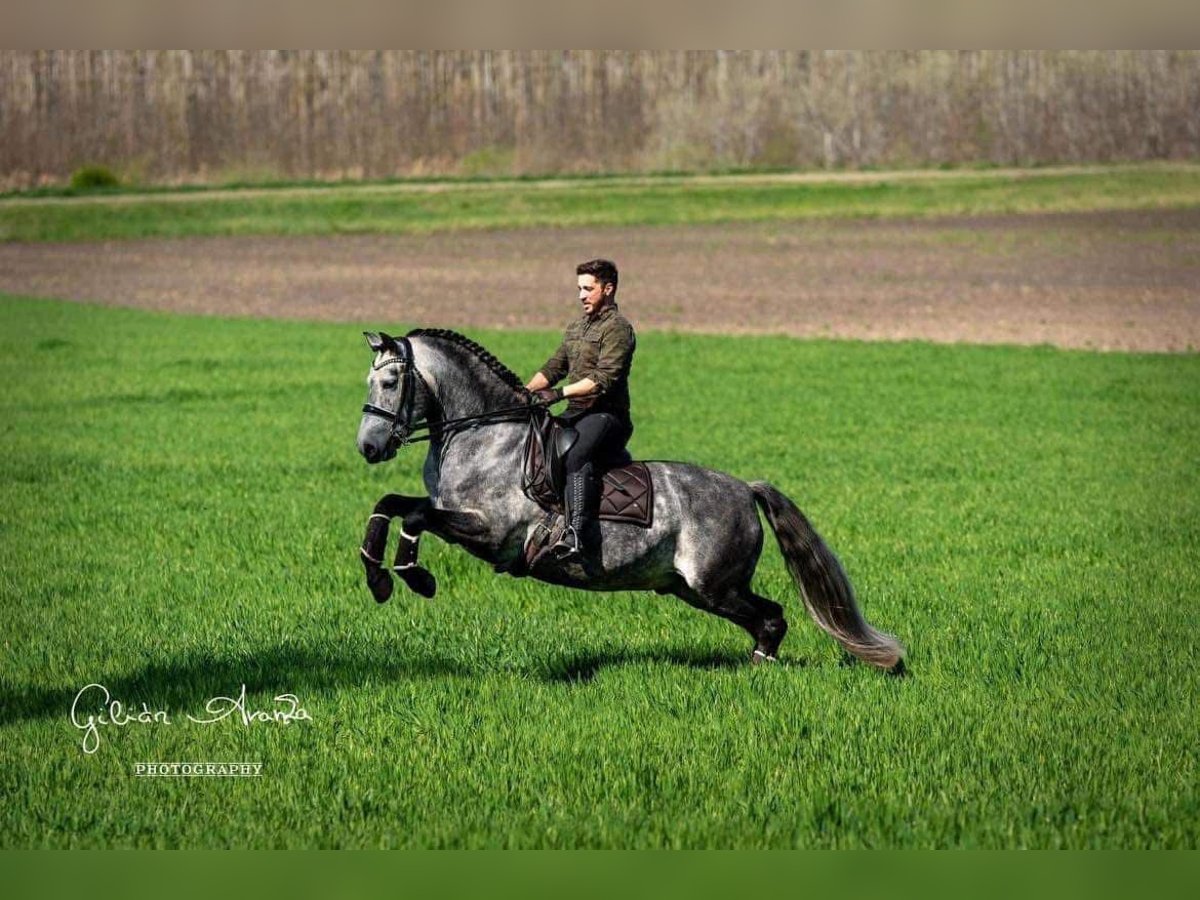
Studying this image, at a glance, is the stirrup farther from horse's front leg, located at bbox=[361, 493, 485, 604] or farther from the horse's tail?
the horse's tail

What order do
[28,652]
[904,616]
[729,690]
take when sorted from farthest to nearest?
[904,616] → [28,652] → [729,690]

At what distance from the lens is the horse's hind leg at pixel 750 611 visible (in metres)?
10.0

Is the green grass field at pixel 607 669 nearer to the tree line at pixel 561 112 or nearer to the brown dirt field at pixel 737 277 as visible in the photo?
the brown dirt field at pixel 737 277

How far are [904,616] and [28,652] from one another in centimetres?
599

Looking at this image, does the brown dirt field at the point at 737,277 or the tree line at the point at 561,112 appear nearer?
the brown dirt field at the point at 737,277

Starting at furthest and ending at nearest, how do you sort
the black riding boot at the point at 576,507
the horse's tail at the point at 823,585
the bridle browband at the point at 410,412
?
the horse's tail at the point at 823,585 < the black riding boot at the point at 576,507 < the bridle browband at the point at 410,412

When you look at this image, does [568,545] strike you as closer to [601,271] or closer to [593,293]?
[593,293]

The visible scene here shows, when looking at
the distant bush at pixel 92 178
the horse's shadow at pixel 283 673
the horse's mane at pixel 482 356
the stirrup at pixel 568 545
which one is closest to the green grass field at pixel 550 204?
the distant bush at pixel 92 178

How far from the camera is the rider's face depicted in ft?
28.9

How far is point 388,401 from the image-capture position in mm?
9164

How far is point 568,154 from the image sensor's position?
184 ft

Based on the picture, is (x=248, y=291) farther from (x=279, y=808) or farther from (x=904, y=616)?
(x=279, y=808)

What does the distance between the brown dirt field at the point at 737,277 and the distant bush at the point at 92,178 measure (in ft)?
5.91

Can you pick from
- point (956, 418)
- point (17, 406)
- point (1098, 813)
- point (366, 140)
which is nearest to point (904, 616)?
point (1098, 813)
